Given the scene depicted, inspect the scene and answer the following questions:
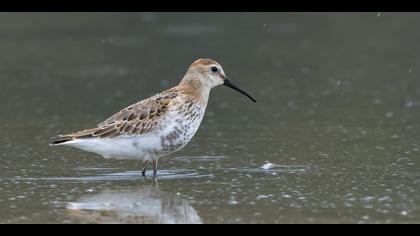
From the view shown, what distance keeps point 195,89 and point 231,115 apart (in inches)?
118

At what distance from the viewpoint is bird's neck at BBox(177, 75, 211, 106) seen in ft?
33.9

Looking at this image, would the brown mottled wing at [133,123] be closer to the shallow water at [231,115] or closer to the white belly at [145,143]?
the white belly at [145,143]

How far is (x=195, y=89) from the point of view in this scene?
34.1 ft

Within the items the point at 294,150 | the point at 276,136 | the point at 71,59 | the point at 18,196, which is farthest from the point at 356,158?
the point at 71,59

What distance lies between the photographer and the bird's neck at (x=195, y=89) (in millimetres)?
10320

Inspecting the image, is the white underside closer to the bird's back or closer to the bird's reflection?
the bird's back

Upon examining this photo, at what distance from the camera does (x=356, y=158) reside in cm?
1055

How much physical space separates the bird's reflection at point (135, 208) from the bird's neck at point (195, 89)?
57.3 inches

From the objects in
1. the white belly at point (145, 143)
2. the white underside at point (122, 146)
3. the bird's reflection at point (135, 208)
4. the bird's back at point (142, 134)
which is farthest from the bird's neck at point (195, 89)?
the bird's reflection at point (135, 208)

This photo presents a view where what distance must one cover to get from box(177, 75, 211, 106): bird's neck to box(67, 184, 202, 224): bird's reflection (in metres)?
1.46

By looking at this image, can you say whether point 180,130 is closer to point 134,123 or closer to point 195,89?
point 134,123

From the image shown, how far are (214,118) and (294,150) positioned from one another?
235cm
